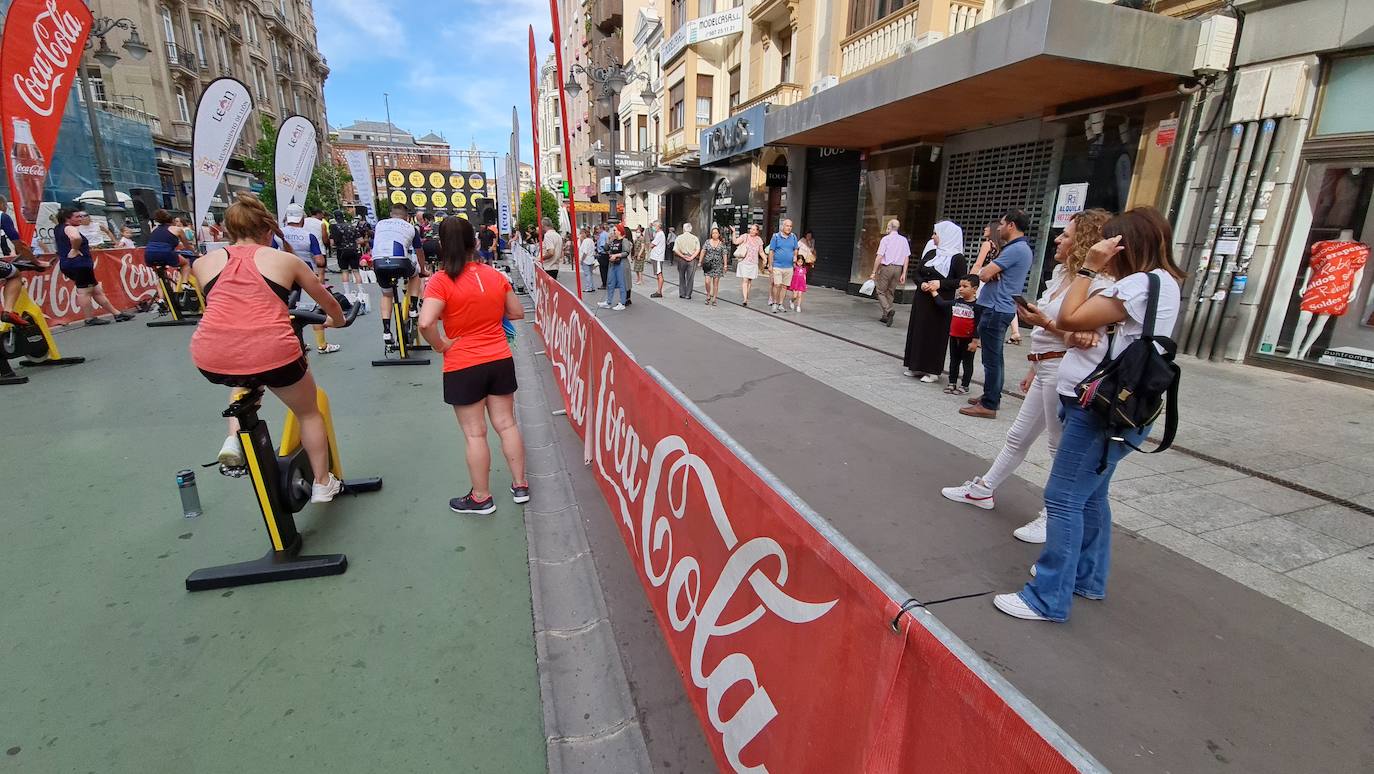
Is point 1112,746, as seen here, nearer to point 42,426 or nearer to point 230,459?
point 230,459

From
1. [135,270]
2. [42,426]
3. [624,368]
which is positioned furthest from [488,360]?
[135,270]

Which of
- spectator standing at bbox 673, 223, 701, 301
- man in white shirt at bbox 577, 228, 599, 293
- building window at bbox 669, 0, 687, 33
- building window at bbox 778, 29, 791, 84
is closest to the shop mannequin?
spectator standing at bbox 673, 223, 701, 301

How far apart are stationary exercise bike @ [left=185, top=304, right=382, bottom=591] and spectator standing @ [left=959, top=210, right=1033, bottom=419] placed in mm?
5026

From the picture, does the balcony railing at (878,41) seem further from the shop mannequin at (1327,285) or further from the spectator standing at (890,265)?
the shop mannequin at (1327,285)

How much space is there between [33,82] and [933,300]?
11.2m

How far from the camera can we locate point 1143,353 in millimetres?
2383

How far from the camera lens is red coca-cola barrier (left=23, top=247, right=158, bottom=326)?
8.37m

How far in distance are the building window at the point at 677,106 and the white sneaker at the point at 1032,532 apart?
72.7 ft

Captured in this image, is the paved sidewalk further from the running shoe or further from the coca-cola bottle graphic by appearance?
the coca-cola bottle graphic

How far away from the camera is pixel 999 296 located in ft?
17.1

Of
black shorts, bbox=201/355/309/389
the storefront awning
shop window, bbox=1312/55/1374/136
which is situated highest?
the storefront awning

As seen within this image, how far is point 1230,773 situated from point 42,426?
25.9 feet

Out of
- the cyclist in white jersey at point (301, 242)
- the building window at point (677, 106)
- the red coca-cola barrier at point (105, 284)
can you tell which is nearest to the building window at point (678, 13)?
the building window at point (677, 106)

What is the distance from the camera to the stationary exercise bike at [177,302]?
9492mm
